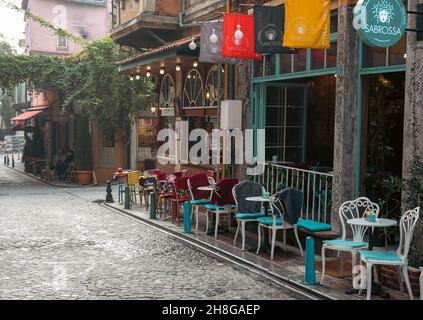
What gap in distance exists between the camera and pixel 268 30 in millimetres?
11492

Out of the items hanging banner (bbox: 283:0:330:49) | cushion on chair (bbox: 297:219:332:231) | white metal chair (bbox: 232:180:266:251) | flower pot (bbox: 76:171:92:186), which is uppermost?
hanging banner (bbox: 283:0:330:49)

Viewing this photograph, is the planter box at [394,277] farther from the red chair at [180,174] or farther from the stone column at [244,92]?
the red chair at [180,174]

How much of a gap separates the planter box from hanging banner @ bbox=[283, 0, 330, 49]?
3.98 metres

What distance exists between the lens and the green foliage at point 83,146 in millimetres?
26094

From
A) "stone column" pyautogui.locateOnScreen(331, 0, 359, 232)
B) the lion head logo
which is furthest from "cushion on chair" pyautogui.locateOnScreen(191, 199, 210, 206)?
the lion head logo

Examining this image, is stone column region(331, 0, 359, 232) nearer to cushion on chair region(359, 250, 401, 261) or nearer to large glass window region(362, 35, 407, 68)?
large glass window region(362, 35, 407, 68)

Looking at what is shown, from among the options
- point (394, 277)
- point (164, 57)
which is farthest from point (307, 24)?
point (164, 57)

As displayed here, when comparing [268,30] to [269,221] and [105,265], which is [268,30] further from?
[105,265]

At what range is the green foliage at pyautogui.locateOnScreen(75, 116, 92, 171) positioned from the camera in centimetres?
2609

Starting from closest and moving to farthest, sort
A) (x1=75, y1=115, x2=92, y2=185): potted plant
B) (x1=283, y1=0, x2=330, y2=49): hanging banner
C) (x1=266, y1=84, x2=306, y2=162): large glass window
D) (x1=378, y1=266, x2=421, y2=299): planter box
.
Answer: (x1=378, y1=266, x2=421, y2=299): planter box, (x1=283, y1=0, x2=330, y2=49): hanging banner, (x1=266, y1=84, x2=306, y2=162): large glass window, (x1=75, y1=115, x2=92, y2=185): potted plant

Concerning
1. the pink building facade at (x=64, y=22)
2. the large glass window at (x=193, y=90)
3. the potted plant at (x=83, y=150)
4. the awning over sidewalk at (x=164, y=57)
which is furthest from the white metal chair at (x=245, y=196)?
the pink building facade at (x=64, y=22)

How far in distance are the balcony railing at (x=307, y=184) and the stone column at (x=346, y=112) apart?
0.48 meters
